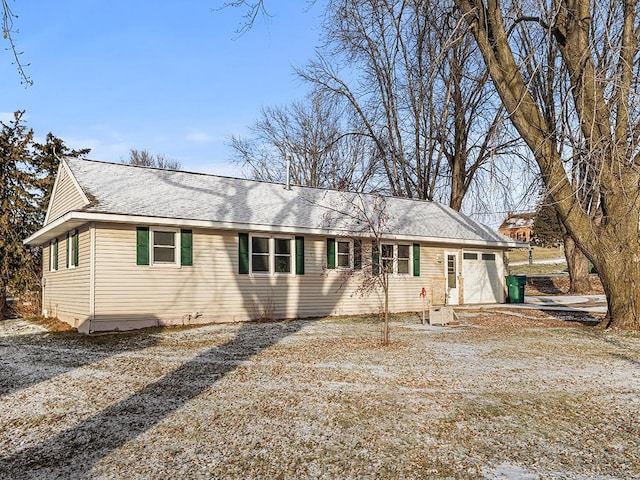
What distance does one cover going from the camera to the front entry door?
17.7 m

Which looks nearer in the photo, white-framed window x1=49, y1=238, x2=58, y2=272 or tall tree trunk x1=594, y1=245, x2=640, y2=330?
tall tree trunk x1=594, y1=245, x2=640, y2=330

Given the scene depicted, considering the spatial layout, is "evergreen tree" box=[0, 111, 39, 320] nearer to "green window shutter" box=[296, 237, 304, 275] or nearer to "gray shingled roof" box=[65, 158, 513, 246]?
"gray shingled roof" box=[65, 158, 513, 246]

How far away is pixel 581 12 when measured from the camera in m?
10.5

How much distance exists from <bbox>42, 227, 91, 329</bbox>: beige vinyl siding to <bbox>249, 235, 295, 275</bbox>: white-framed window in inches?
163

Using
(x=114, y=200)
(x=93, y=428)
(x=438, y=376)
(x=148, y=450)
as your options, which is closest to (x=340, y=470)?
(x=148, y=450)

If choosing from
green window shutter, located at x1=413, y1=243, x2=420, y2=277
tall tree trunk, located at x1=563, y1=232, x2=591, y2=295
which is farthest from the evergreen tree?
tall tree trunk, located at x1=563, y1=232, x2=591, y2=295

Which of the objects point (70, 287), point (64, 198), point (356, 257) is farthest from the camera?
point (356, 257)

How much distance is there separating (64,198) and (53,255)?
2.52 m

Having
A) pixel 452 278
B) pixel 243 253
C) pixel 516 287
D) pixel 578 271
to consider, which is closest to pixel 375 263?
pixel 243 253

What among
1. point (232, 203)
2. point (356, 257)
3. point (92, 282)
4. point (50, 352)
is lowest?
point (50, 352)

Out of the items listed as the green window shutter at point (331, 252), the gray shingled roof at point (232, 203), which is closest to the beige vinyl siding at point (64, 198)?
the gray shingled roof at point (232, 203)

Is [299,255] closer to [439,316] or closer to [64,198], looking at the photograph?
[439,316]

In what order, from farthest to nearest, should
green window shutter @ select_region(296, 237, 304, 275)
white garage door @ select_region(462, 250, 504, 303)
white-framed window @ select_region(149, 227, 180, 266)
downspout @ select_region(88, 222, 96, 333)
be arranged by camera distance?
white garage door @ select_region(462, 250, 504, 303) < green window shutter @ select_region(296, 237, 304, 275) < white-framed window @ select_region(149, 227, 180, 266) < downspout @ select_region(88, 222, 96, 333)

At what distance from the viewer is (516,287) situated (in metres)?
19.0
